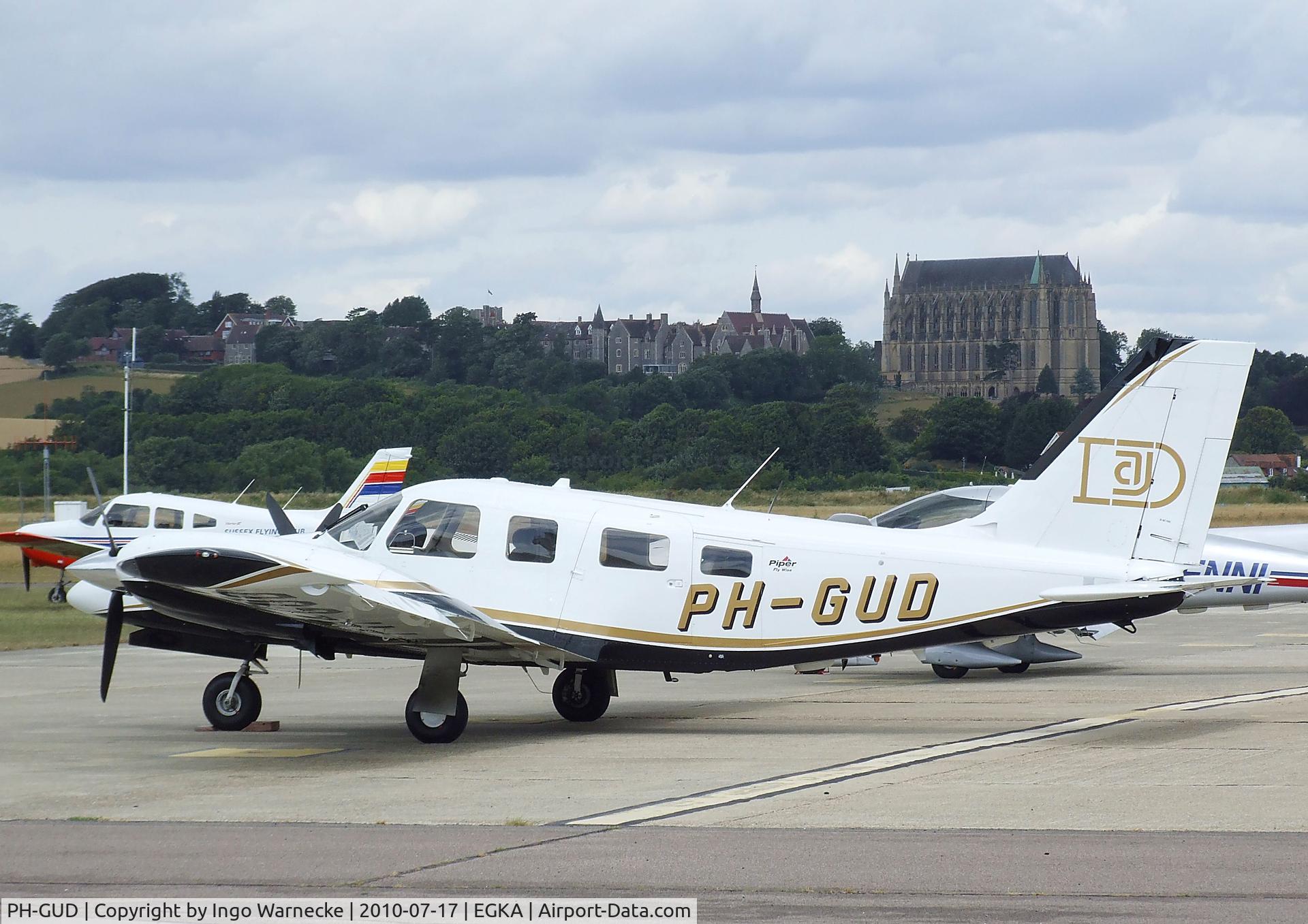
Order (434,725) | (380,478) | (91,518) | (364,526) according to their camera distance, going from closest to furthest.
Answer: (434,725), (364,526), (91,518), (380,478)

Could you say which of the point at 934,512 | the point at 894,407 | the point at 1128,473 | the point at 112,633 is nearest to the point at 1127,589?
the point at 1128,473

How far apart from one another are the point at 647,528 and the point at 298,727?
4.23m

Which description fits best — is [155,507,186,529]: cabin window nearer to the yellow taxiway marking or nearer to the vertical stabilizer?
the yellow taxiway marking

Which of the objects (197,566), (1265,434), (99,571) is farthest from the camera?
(1265,434)

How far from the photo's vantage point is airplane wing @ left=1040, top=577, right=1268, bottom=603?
13.1 metres

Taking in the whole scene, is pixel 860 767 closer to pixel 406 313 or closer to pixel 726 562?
pixel 726 562

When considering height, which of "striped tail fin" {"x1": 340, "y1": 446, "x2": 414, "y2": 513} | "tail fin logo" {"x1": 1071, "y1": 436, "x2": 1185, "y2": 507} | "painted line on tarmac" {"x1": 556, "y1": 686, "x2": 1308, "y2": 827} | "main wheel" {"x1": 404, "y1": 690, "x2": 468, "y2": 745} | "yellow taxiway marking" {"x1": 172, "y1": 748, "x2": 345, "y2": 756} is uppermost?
"tail fin logo" {"x1": 1071, "y1": 436, "x2": 1185, "y2": 507}

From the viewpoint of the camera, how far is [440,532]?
14164mm

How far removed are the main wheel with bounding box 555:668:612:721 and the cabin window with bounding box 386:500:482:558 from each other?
1889mm

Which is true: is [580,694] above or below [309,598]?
below

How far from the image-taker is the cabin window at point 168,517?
3142 centimetres

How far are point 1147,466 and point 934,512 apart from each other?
5.52 meters

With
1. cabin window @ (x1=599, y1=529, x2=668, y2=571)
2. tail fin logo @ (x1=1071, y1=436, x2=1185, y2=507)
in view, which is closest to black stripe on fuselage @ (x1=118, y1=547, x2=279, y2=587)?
cabin window @ (x1=599, y1=529, x2=668, y2=571)

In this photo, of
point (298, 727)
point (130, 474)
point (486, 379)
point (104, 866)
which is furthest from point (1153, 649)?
point (486, 379)
